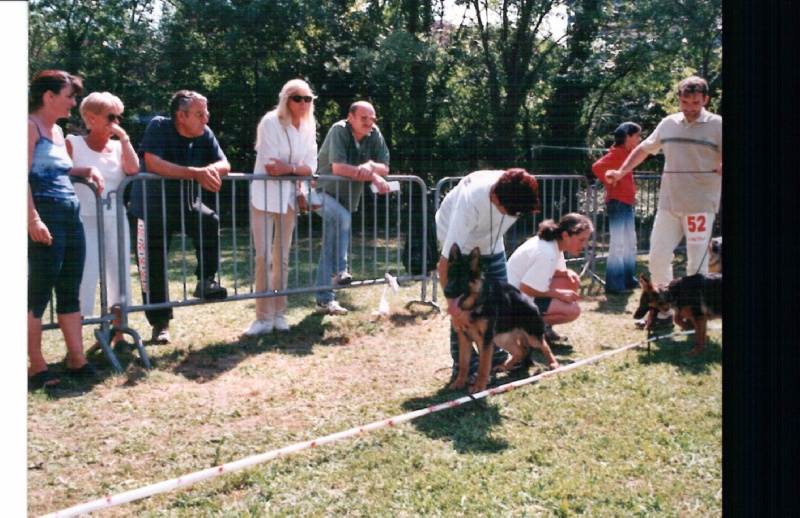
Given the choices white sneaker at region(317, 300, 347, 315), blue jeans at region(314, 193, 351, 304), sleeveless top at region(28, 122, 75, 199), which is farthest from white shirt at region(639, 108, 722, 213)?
sleeveless top at region(28, 122, 75, 199)

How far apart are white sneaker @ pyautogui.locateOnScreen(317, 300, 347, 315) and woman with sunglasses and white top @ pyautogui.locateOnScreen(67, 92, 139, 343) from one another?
156 cm

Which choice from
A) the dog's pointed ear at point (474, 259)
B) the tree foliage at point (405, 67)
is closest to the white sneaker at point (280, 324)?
the dog's pointed ear at point (474, 259)

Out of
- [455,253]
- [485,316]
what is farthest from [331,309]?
[455,253]

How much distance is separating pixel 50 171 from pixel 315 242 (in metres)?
7.56

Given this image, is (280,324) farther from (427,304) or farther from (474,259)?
(474,259)

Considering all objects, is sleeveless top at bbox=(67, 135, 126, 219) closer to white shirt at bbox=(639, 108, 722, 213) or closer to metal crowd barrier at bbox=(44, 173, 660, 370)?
metal crowd barrier at bbox=(44, 173, 660, 370)

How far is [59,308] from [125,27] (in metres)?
6.12

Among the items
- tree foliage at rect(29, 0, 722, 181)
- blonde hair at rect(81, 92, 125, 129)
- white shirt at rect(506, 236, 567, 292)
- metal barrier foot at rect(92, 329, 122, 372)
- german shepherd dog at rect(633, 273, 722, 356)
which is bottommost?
metal barrier foot at rect(92, 329, 122, 372)

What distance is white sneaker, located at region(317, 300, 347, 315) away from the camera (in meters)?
5.08

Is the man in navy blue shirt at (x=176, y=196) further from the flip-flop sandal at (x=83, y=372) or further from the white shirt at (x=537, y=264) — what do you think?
the white shirt at (x=537, y=264)

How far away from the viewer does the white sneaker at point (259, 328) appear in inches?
174

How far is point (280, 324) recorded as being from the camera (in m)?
4.55

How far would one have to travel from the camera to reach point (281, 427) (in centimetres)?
280
